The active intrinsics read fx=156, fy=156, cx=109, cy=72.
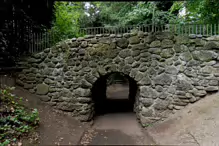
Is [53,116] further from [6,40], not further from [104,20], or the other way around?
[104,20]

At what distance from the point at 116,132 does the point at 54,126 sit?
1.75 meters

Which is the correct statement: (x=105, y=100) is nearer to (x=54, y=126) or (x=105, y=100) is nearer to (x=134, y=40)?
(x=54, y=126)

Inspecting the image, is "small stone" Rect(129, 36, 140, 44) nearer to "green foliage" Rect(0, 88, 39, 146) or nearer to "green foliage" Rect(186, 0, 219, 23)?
"green foliage" Rect(186, 0, 219, 23)

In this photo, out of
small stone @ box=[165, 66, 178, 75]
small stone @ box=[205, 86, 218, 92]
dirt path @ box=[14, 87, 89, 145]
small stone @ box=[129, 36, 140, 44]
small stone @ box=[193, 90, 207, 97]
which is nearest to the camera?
dirt path @ box=[14, 87, 89, 145]

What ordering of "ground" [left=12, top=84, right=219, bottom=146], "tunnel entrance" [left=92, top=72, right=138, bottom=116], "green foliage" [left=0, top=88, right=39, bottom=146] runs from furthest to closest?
"tunnel entrance" [left=92, top=72, right=138, bottom=116], "ground" [left=12, top=84, right=219, bottom=146], "green foliage" [left=0, top=88, right=39, bottom=146]

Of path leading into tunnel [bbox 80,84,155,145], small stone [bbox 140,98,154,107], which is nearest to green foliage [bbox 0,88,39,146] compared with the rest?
path leading into tunnel [bbox 80,84,155,145]

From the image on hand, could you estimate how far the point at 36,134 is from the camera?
3.60 metres

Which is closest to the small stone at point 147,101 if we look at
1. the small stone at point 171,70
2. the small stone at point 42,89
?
the small stone at point 171,70

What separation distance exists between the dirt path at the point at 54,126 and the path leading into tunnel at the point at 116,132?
284 mm

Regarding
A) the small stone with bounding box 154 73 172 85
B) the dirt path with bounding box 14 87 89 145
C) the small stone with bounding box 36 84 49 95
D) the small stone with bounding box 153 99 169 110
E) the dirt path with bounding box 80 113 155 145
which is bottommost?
the dirt path with bounding box 80 113 155 145

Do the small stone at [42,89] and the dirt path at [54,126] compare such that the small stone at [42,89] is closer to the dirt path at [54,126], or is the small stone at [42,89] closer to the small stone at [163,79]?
the dirt path at [54,126]

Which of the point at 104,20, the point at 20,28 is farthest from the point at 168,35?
the point at 104,20

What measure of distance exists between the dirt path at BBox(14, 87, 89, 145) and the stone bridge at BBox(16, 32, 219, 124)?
0.75 feet

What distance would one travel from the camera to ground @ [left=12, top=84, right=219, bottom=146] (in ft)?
11.0
